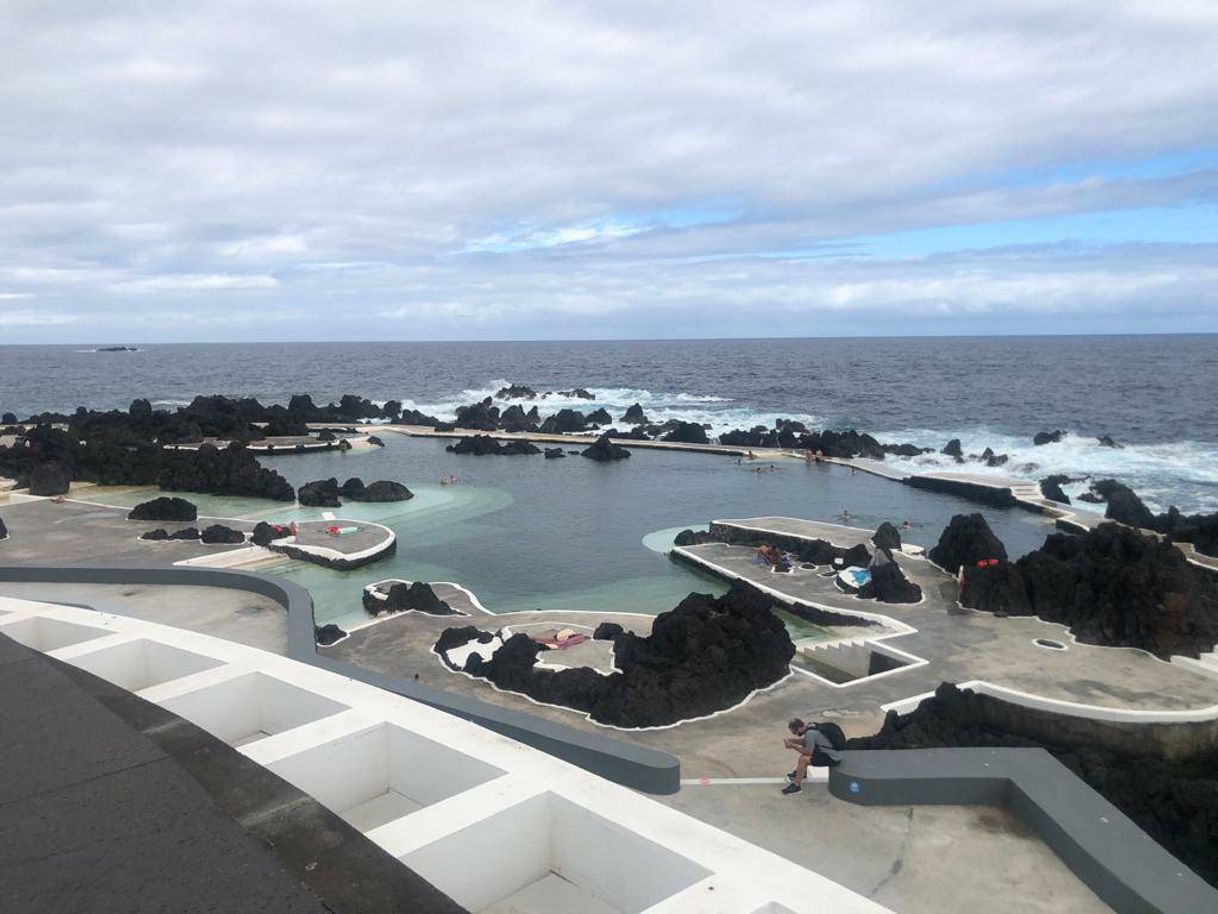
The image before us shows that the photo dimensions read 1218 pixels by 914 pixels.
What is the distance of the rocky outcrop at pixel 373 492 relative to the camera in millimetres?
33188

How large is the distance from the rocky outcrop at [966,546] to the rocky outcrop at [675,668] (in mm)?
7608

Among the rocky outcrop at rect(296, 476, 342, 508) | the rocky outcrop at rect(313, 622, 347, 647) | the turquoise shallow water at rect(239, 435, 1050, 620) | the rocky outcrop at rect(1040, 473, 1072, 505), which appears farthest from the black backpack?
the rocky outcrop at rect(1040, 473, 1072, 505)

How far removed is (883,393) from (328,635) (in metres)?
77.8

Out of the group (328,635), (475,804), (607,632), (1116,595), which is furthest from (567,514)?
(475,804)

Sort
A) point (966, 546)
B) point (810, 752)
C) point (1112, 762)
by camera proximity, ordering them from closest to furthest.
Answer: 1. point (810, 752)
2. point (1112, 762)
3. point (966, 546)

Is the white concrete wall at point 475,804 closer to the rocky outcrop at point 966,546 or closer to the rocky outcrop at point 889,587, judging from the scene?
the rocky outcrop at point 889,587

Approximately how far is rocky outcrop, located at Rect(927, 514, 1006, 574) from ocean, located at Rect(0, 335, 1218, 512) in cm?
2098

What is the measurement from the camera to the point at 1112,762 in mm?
11391

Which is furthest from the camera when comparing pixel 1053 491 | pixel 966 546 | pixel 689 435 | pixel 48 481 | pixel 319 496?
pixel 689 435

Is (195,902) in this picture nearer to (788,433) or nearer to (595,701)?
(595,701)

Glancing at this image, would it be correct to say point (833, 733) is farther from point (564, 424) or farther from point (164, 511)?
point (564, 424)

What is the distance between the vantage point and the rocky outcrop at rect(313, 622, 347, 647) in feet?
53.2

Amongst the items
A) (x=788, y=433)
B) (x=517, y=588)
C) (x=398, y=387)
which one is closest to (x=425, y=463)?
(x=788, y=433)

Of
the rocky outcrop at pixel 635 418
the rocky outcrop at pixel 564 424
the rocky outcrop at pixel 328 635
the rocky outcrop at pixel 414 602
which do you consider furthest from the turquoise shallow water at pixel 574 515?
the rocky outcrop at pixel 635 418
